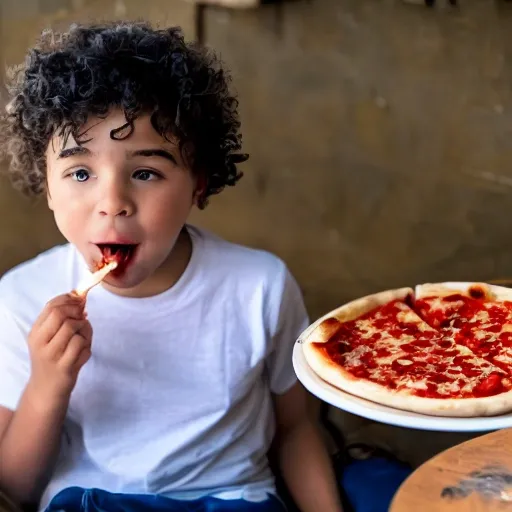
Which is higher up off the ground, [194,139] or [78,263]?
[194,139]

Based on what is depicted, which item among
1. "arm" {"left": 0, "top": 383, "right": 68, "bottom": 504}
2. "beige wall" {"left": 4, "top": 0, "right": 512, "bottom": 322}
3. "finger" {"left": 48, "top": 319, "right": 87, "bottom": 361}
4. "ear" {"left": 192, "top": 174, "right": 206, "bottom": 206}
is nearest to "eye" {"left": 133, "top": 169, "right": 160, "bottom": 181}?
"ear" {"left": 192, "top": 174, "right": 206, "bottom": 206}

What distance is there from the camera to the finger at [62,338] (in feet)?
3.77

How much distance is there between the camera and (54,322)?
1149 mm

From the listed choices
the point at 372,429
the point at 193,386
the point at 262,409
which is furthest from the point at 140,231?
the point at 372,429

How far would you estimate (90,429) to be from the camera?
127cm

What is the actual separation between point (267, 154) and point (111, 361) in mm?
1020

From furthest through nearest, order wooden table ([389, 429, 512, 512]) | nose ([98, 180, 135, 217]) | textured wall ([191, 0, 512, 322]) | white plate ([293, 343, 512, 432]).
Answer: textured wall ([191, 0, 512, 322]) < nose ([98, 180, 135, 217]) < white plate ([293, 343, 512, 432]) < wooden table ([389, 429, 512, 512])

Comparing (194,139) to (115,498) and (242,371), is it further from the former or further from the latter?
(115,498)

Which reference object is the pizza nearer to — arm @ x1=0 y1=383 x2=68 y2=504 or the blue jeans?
the blue jeans

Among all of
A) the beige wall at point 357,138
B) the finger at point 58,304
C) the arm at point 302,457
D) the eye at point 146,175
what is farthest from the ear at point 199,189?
the beige wall at point 357,138

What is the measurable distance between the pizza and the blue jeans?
283mm

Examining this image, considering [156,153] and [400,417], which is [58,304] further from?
[400,417]

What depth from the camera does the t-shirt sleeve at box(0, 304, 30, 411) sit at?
4.14ft

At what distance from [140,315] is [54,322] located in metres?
0.16
